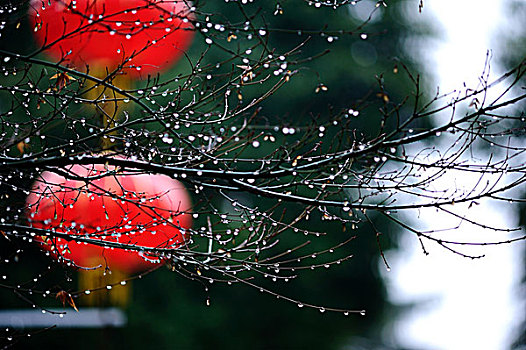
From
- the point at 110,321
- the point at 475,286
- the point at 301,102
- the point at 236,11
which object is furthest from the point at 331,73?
the point at 110,321

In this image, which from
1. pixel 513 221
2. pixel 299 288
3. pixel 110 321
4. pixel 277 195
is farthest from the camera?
pixel 299 288

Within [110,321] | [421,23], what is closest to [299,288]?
[110,321]

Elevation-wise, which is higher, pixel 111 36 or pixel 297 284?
pixel 297 284

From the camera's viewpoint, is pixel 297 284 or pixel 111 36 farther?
pixel 297 284

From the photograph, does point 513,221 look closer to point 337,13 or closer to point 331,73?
point 331,73

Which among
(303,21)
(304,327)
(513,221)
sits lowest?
(304,327)

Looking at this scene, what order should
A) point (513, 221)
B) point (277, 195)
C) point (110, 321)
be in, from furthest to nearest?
point (513, 221)
point (110, 321)
point (277, 195)

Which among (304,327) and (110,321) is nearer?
(110,321)

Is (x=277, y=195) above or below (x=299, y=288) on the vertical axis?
below

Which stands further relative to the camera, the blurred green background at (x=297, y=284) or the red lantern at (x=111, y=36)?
the blurred green background at (x=297, y=284)

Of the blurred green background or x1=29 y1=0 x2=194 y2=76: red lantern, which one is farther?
the blurred green background
